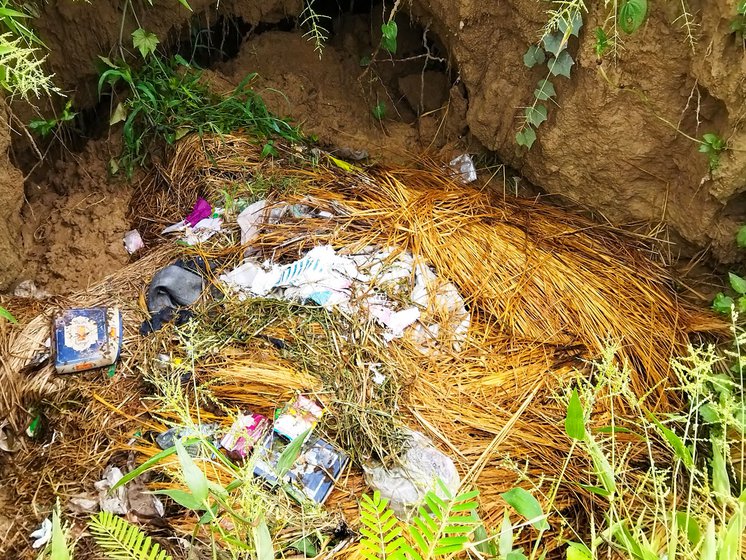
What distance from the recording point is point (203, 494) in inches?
41.3

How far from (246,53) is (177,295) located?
4.04 feet

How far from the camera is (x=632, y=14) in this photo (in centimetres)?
168

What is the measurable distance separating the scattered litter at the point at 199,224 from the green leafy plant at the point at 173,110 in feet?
0.91

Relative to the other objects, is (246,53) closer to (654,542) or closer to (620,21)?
(620,21)

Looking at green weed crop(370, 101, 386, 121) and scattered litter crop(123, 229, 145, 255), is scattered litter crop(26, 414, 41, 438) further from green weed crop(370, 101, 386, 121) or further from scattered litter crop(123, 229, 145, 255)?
green weed crop(370, 101, 386, 121)

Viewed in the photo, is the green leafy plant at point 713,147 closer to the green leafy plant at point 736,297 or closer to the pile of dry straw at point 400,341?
the green leafy plant at point 736,297

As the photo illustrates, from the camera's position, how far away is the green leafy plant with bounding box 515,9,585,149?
5.90 ft

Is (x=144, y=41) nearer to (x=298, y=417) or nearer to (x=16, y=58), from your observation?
(x=16, y=58)

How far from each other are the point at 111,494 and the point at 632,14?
199 centimetres

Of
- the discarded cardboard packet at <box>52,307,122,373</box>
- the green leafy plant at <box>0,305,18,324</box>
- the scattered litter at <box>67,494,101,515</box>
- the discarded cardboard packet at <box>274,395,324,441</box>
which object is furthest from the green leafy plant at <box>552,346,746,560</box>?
the green leafy plant at <box>0,305,18,324</box>

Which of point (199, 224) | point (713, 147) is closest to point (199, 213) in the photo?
point (199, 224)

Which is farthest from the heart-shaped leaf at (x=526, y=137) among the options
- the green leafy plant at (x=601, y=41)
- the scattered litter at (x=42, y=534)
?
the scattered litter at (x=42, y=534)

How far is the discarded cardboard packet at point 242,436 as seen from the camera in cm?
162

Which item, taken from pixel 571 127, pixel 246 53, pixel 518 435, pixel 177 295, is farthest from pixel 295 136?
pixel 518 435
